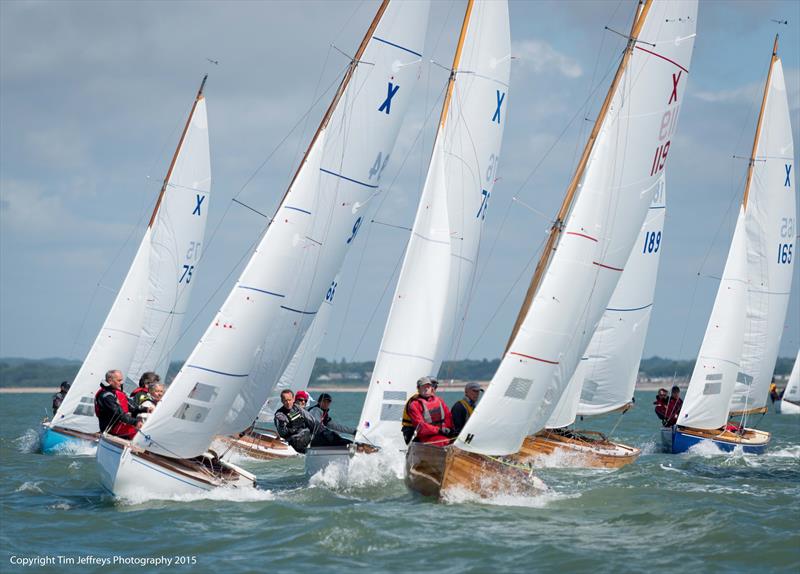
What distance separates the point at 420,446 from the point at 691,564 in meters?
3.32

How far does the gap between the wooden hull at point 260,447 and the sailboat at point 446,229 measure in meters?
4.70

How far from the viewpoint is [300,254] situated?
13758mm

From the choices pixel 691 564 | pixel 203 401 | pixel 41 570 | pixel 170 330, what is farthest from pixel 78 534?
pixel 170 330

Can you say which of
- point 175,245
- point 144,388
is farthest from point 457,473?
point 175,245

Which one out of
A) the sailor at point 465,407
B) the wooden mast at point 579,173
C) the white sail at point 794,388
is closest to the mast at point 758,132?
the wooden mast at point 579,173

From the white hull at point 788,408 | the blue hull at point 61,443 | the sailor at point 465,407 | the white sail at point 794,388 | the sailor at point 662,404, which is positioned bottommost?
the blue hull at point 61,443

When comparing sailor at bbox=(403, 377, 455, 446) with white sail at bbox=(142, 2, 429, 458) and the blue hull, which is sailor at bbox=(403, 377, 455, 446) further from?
the blue hull

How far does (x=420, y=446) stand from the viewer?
38.4ft

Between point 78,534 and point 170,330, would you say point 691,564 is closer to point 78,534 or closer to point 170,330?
point 78,534

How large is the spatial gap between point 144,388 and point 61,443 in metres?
5.49

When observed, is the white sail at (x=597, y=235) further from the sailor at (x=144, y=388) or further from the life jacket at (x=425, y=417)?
the sailor at (x=144, y=388)

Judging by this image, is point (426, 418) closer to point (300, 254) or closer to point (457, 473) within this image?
point (457, 473)

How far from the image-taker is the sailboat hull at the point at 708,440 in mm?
20125

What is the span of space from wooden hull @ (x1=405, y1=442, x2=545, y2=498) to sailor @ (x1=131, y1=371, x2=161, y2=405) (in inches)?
139
